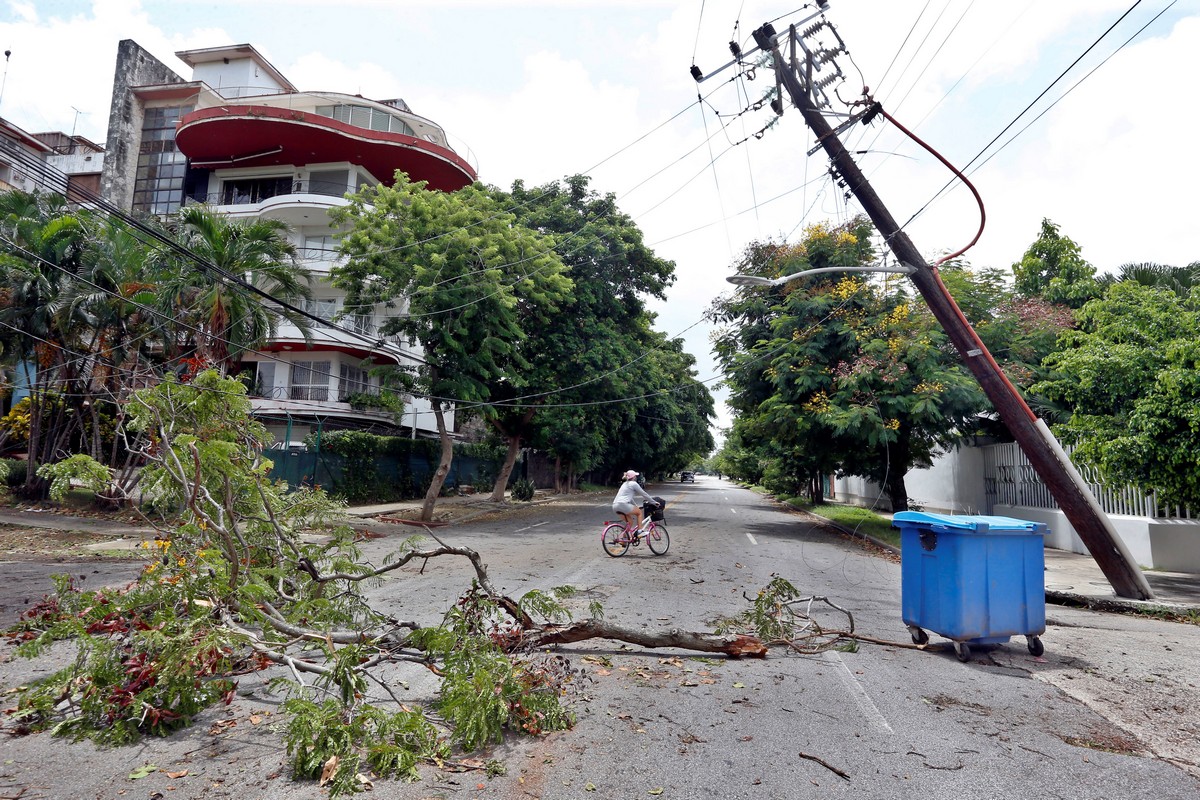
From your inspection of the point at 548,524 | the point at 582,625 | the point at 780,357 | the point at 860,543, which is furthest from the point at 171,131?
the point at 582,625

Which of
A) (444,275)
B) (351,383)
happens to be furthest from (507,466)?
(444,275)

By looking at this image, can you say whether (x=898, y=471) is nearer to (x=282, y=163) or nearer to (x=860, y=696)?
(x=860, y=696)

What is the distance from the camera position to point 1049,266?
2538 centimetres

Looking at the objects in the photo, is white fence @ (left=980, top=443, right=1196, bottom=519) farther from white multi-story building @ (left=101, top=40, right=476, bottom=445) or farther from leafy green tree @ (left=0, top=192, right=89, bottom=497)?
leafy green tree @ (left=0, top=192, right=89, bottom=497)

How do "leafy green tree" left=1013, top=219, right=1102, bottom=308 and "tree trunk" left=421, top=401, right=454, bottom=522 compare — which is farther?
"leafy green tree" left=1013, top=219, right=1102, bottom=308

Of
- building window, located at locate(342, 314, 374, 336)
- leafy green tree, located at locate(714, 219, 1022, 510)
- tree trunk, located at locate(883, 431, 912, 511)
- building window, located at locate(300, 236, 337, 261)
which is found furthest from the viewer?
building window, located at locate(300, 236, 337, 261)

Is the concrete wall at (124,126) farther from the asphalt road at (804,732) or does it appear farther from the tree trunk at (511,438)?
the asphalt road at (804,732)

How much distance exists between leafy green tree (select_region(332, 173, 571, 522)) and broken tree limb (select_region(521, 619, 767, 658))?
14.2 metres

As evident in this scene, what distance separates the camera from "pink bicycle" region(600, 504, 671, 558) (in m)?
13.8

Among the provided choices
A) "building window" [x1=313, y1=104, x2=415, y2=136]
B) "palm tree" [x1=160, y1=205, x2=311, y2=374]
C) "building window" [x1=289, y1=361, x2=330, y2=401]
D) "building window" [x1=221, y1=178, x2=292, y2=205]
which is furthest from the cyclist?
"building window" [x1=221, y1=178, x2=292, y2=205]

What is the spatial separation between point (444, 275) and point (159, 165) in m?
27.9

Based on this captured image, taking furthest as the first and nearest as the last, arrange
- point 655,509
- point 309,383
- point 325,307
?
point 325,307 < point 309,383 < point 655,509

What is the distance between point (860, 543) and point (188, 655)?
1694 centimetres

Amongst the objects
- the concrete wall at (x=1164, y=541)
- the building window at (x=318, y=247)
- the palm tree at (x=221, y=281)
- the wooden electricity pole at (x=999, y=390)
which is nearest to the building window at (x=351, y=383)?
the building window at (x=318, y=247)
